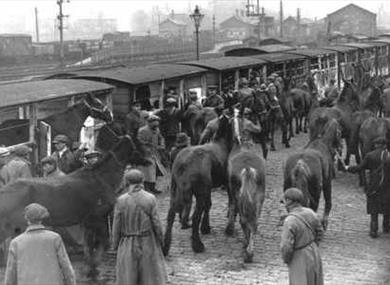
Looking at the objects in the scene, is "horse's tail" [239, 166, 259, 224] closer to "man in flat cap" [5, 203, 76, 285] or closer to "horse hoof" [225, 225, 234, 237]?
"horse hoof" [225, 225, 234, 237]

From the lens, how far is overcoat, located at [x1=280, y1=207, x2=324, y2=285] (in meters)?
6.55

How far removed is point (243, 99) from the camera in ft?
53.1

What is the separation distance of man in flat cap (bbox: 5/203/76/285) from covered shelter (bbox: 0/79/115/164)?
532 cm

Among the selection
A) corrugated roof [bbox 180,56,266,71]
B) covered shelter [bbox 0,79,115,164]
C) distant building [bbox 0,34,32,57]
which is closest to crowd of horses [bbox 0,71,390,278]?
covered shelter [bbox 0,79,115,164]

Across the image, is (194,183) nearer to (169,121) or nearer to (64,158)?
(64,158)

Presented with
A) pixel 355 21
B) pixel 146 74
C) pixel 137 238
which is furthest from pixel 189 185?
pixel 355 21

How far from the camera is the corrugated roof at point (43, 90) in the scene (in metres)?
11.5

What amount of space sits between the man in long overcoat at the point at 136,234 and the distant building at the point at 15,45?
5627 centimetres

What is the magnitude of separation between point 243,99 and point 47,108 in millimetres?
5049

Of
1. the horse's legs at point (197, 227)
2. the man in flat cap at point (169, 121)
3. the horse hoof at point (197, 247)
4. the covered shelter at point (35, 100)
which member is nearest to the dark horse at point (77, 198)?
the horse's legs at point (197, 227)

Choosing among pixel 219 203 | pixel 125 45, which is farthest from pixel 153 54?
pixel 219 203

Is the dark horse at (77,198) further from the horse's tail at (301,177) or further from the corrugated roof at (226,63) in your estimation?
the corrugated roof at (226,63)

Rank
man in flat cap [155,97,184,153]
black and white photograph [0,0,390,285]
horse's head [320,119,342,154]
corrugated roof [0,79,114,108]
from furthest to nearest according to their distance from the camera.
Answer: man in flat cap [155,97,184,153] < corrugated roof [0,79,114,108] < horse's head [320,119,342,154] < black and white photograph [0,0,390,285]

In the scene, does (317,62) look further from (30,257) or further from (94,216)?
(30,257)
